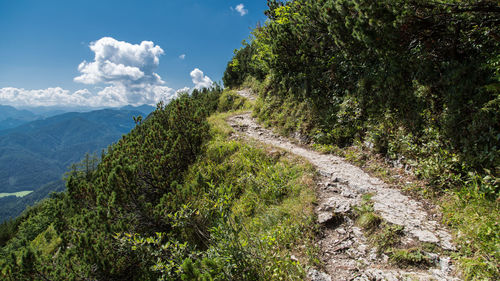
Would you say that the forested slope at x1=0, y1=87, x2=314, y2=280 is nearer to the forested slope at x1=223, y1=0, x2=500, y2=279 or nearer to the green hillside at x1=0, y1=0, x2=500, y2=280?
the green hillside at x1=0, y1=0, x2=500, y2=280

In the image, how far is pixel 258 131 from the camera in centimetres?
1260

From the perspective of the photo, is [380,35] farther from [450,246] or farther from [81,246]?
[81,246]

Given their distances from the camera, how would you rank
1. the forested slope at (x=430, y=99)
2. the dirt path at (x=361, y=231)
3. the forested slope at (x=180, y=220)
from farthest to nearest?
1. the forested slope at (x=430, y=99)
2. the forested slope at (x=180, y=220)
3. the dirt path at (x=361, y=231)

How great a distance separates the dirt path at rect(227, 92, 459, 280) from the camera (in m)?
3.22

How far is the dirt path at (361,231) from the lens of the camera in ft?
10.6

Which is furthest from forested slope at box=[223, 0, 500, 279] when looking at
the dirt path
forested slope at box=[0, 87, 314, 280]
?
forested slope at box=[0, 87, 314, 280]

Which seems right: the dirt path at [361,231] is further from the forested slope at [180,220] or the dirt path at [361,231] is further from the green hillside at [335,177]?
the forested slope at [180,220]

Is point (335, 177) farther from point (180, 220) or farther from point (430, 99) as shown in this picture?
point (180, 220)

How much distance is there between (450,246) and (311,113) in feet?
24.5

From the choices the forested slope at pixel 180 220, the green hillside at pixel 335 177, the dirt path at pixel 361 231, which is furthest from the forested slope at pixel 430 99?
the forested slope at pixel 180 220

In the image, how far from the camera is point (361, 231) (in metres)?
4.14

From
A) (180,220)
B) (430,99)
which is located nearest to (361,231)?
(180,220)

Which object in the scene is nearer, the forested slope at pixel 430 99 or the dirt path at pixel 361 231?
the dirt path at pixel 361 231

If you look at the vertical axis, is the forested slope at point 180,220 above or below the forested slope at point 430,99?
below
